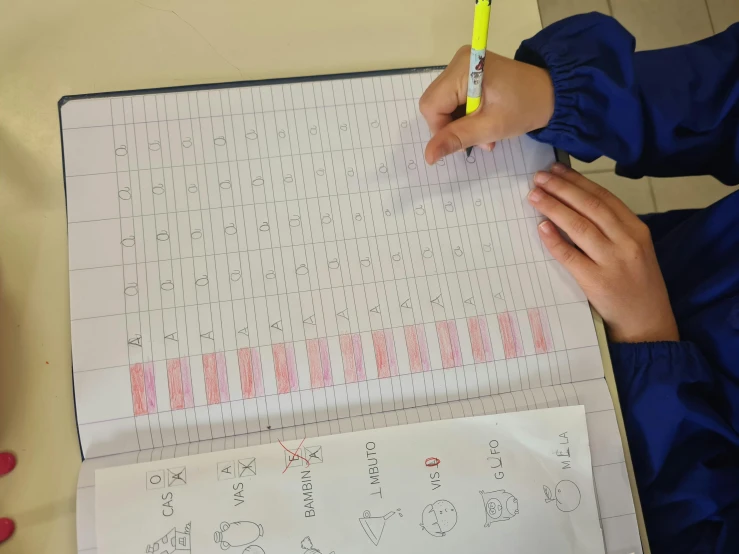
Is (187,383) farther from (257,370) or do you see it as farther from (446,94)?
(446,94)

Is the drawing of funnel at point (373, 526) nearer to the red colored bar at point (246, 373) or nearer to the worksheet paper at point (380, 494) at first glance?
the worksheet paper at point (380, 494)

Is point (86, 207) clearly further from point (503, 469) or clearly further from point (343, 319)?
point (503, 469)

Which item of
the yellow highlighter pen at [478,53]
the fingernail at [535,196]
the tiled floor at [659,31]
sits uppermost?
the tiled floor at [659,31]

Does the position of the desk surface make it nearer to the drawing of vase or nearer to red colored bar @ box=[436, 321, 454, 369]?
the drawing of vase

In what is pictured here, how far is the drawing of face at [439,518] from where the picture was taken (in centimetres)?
44

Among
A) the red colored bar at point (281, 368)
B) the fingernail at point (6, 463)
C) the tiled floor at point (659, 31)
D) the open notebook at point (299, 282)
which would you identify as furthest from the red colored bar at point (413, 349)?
the tiled floor at point (659, 31)

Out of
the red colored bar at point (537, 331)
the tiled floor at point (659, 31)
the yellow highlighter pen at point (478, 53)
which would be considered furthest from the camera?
the tiled floor at point (659, 31)

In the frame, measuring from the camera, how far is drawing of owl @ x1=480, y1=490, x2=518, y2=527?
445 mm

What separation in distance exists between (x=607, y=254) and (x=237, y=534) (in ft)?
1.40

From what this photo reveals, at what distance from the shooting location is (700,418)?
1.67ft

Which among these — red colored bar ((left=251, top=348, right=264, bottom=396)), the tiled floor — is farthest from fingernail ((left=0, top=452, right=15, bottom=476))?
the tiled floor

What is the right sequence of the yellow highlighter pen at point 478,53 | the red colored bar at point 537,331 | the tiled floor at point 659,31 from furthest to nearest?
1. the tiled floor at point 659,31
2. the red colored bar at point 537,331
3. the yellow highlighter pen at point 478,53

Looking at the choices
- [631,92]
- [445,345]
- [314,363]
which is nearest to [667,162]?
[631,92]

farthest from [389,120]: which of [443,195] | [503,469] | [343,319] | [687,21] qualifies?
[687,21]
